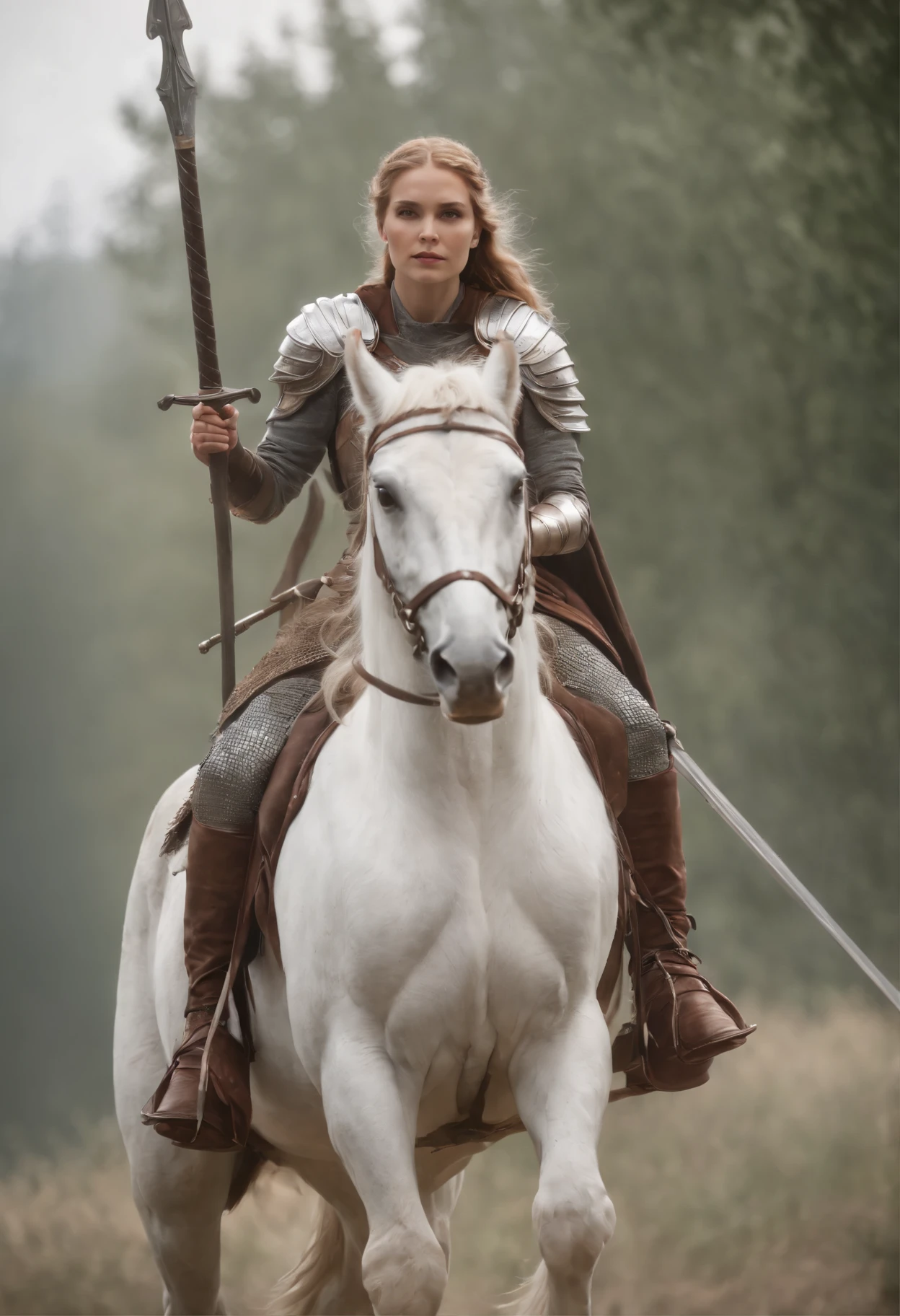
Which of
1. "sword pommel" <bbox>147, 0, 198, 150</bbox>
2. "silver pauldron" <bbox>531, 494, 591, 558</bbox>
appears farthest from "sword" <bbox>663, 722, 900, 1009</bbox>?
"sword pommel" <bbox>147, 0, 198, 150</bbox>

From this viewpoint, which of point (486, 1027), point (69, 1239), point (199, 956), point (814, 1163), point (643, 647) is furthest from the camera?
point (643, 647)

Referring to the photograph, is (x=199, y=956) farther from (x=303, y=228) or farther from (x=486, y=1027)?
(x=303, y=228)

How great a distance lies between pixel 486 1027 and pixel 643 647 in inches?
184

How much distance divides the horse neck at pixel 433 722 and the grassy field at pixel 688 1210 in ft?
11.4

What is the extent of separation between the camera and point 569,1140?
2.12 metres

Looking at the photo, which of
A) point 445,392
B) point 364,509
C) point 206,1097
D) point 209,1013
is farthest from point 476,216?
point 206,1097

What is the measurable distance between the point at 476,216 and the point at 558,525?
0.75 m

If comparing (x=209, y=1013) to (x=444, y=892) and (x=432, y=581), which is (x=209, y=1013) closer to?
(x=444, y=892)

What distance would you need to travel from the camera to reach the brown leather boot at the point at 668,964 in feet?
8.25

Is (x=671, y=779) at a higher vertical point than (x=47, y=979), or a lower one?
higher

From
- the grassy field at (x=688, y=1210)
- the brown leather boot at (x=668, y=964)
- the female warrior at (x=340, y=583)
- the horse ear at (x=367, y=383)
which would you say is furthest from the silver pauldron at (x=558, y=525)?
the grassy field at (x=688, y=1210)

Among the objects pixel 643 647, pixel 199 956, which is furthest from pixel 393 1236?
pixel 643 647

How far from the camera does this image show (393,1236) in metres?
2.11

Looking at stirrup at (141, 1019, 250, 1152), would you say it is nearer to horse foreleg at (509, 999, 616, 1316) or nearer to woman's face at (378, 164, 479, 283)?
horse foreleg at (509, 999, 616, 1316)
